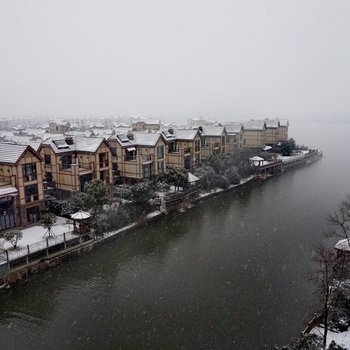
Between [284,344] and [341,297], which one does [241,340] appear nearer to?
[284,344]

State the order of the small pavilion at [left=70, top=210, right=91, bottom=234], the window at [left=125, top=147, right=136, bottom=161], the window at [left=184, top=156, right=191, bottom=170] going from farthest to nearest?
the window at [left=184, top=156, right=191, bottom=170]
the window at [left=125, top=147, right=136, bottom=161]
the small pavilion at [left=70, top=210, right=91, bottom=234]

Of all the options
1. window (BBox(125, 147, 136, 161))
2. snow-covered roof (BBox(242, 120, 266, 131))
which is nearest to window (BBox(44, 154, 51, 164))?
window (BBox(125, 147, 136, 161))

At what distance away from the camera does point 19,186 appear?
74.6ft

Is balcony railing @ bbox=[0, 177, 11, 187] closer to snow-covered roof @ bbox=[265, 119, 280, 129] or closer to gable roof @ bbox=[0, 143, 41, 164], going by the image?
gable roof @ bbox=[0, 143, 41, 164]

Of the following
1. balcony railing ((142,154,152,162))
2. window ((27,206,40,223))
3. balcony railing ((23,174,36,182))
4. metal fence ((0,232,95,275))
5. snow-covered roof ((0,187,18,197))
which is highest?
balcony railing ((23,174,36,182))

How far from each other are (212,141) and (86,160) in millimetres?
19323

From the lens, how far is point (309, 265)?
1936cm

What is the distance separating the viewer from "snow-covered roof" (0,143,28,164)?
22766 mm

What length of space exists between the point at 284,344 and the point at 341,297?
2.70m

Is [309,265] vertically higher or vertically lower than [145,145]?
lower

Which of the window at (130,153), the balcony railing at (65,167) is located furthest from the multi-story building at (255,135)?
the balcony railing at (65,167)

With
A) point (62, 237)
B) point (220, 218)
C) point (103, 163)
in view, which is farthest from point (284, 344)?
point (103, 163)

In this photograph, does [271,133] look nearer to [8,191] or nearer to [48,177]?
[48,177]

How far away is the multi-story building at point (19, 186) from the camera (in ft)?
72.2
